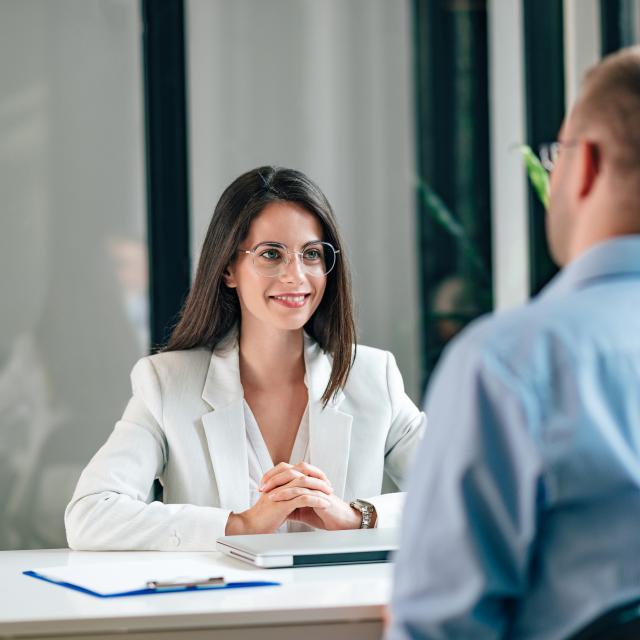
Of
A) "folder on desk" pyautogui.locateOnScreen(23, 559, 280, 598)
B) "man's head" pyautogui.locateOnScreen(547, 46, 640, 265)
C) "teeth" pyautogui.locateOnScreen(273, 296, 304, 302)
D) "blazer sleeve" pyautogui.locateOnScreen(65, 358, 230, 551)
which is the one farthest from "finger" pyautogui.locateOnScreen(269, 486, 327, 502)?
"man's head" pyautogui.locateOnScreen(547, 46, 640, 265)

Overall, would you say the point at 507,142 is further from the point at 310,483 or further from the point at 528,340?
the point at 528,340

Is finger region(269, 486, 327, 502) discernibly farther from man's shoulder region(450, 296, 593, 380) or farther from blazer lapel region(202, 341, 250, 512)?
man's shoulder region(450, 296, 593, 380)

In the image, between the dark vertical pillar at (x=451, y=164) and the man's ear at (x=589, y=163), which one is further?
the dark vertical pillar at (x=451, y=164)

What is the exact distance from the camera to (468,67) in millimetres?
4066

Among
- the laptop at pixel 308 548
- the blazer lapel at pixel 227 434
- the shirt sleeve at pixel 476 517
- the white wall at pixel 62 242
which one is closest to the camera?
the shirt sleeve at pixel 476 517

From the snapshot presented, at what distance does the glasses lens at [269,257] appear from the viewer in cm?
255

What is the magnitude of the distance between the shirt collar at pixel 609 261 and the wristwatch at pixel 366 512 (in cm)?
128

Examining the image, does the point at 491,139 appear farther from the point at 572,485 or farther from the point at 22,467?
the point at 572,485

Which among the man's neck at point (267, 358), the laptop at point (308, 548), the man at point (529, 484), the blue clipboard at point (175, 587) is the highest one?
the man at point (529, 484)

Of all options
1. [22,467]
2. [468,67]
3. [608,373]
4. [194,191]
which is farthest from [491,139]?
[608,373]

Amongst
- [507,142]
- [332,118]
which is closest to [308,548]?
[332,118]

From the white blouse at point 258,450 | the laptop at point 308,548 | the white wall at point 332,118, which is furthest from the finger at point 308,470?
the white wall at point 332,118

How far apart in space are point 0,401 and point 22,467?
0.25 m

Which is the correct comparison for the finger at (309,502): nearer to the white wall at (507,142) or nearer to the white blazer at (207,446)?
the white blazer at (207,446)
